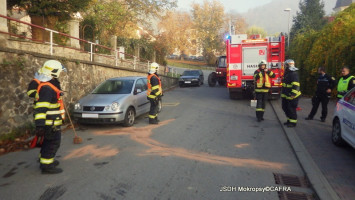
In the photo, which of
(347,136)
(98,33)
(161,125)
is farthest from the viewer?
(98,33)

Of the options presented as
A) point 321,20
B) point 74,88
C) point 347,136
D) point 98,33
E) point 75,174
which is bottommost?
point 75,174

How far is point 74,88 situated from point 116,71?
4.17 meters

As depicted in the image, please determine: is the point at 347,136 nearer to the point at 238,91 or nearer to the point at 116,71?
the point at 238,91

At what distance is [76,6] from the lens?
484 inches

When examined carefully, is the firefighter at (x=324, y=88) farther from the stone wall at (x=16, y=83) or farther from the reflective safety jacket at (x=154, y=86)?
the stone wall at (x=16, y=83)

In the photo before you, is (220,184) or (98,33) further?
(98,33)

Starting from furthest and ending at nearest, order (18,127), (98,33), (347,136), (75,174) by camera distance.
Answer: (98,33) < (18,127) < (347,136) < (75,174)

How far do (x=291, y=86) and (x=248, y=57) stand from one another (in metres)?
5.13

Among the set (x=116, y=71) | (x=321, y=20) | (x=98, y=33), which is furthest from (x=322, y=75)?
(x=321, y=20)

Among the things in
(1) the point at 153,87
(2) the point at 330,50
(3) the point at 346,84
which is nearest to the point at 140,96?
(1) the point at 153,87

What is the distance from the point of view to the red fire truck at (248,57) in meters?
12.3

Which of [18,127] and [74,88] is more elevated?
[74,88]

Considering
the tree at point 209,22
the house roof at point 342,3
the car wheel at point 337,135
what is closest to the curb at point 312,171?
the car wheel at point 337,135

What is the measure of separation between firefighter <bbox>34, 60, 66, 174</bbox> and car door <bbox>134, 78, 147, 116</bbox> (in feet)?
13.8
